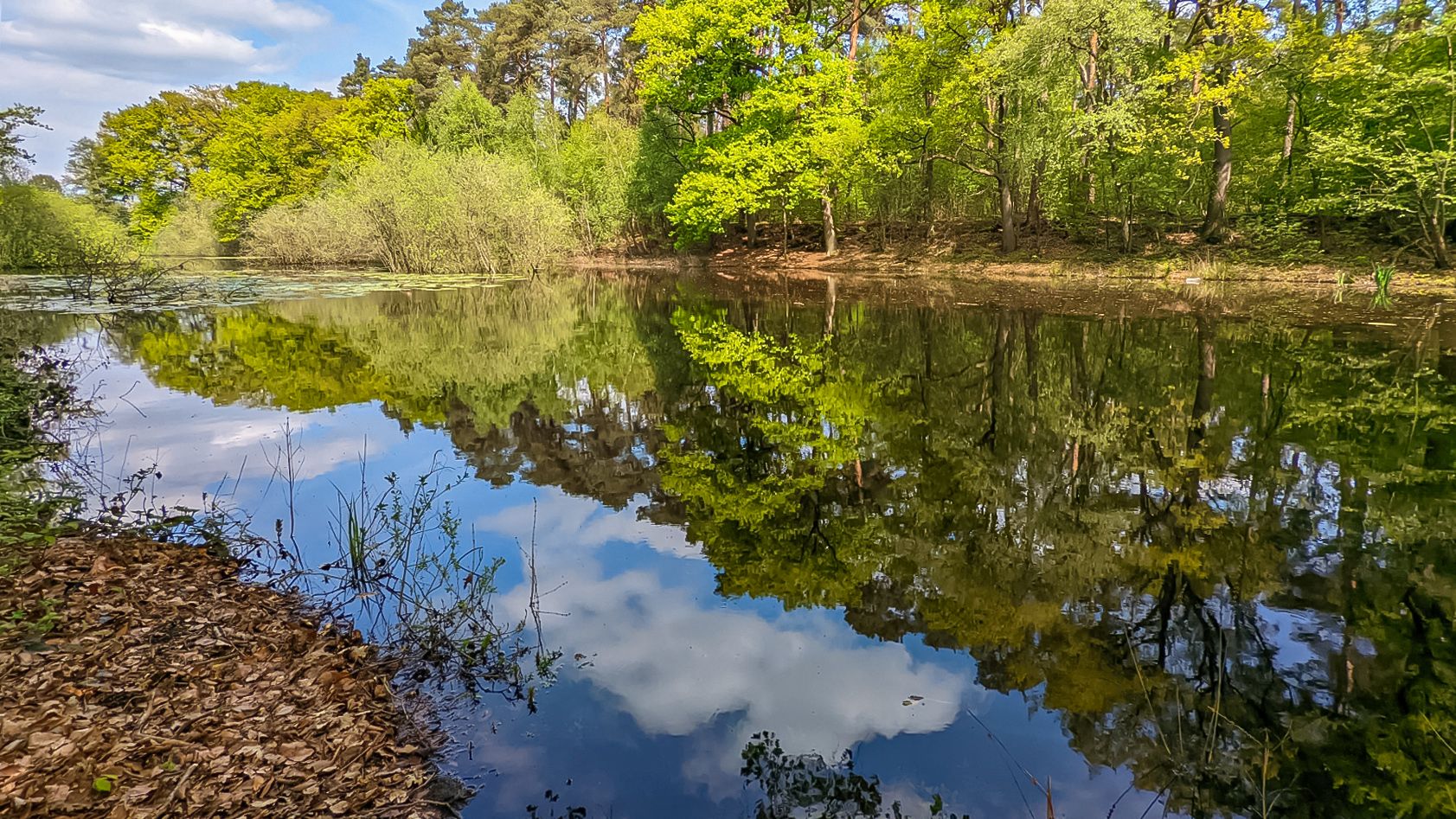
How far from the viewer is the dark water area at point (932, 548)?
3820 mm

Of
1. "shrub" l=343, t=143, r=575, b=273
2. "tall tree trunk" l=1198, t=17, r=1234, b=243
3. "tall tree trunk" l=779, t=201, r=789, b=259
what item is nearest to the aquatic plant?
"tall tree trunk" l=1198, t=17, r=1234, b=243

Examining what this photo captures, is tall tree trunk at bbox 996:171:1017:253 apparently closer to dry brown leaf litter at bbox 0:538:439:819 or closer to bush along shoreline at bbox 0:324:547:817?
bush along shoreline at bbox 0:324:547:817

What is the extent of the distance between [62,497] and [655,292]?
23.9 meters

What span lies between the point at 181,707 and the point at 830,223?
35.1 meters

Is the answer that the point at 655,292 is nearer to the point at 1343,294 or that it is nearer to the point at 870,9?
the point at 870,9

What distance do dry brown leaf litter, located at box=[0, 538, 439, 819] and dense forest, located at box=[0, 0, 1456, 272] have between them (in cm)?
1207

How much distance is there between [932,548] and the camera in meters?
6.43

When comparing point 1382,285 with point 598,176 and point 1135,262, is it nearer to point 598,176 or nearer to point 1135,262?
point 1135,262

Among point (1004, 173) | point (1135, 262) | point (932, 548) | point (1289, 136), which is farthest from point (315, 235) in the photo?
point (1289, 136)

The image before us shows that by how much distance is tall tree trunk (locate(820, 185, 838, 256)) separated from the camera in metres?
34.5

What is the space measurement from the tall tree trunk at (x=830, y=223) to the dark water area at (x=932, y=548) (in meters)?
21.1

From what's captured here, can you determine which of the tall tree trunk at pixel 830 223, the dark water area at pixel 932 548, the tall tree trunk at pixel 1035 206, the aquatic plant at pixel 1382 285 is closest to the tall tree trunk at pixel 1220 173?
the tall tree trunk at pixel 1035 206

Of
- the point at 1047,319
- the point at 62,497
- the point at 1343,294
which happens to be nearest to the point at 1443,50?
the point at 1343,294

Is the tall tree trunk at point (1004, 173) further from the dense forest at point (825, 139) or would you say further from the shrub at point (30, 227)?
the shrub at point (30, 227)
